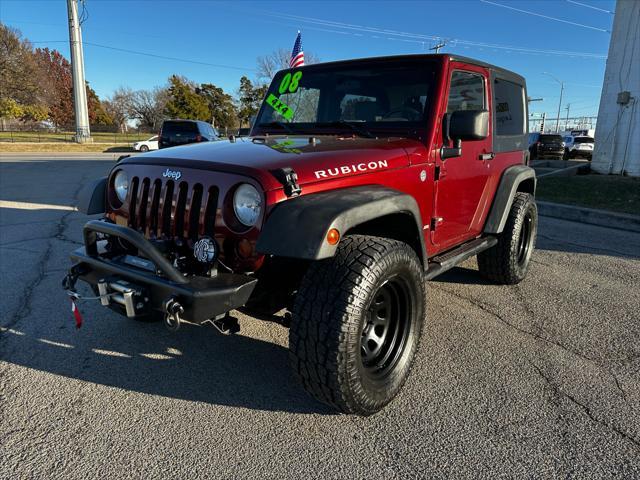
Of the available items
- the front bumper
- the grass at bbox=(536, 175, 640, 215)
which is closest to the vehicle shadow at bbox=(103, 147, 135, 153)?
the grass at bbox=(536, 175, 640, 215)

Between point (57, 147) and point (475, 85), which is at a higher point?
point (475, 85)

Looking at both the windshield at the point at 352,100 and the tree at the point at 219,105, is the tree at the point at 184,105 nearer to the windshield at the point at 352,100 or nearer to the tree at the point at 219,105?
the tree at the point at 219,105

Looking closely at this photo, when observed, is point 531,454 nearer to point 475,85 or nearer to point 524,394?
point 524,394

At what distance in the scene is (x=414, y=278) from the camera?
2.57 metres

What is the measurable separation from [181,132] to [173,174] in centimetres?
1413

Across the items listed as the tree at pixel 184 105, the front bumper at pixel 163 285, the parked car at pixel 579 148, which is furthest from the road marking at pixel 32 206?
the tree at pixel 184 105

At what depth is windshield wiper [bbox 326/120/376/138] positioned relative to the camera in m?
3.24

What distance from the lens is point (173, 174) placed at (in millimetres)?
2547

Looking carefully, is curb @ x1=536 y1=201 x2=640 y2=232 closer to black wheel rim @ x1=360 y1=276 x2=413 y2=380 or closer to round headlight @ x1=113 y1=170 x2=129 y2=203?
black wheel rim @ x1=360 y1=276 x2=413 y2=380

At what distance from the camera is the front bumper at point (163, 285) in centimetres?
210

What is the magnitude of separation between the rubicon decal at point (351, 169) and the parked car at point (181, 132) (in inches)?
528

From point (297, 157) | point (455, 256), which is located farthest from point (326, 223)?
point (455, 256)

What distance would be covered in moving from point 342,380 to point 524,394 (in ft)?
3.90

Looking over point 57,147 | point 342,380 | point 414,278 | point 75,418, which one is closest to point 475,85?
point 414,278
